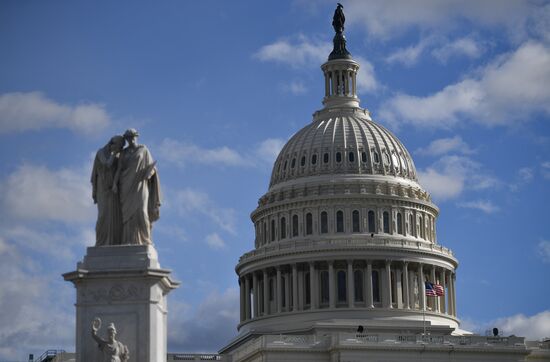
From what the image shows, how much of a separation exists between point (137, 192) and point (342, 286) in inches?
5633

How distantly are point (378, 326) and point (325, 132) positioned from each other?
2789 centimetres

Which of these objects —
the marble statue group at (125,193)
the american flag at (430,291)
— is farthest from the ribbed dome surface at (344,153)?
the marble statue group at (125,193)

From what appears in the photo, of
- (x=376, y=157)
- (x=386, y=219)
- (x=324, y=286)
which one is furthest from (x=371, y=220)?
(x=324, y=286)

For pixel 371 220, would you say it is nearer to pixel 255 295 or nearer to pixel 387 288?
pixel 387 288

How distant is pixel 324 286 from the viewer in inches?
7057

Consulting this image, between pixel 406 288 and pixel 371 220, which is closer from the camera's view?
pixel 406 288

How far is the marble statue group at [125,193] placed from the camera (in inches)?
1444

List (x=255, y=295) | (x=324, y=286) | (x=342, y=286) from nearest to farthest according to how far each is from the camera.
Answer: (x=342, y=286), (x=324, y=286), (x=255, y=295)

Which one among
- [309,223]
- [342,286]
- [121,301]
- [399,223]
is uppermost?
[309,223]

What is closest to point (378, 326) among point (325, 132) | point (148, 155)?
point (325, 132)

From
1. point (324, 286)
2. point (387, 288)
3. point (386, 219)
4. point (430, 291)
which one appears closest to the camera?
point (430, 291)

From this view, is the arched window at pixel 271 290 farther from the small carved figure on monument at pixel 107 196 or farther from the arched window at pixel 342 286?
the small carved figure on monument at pixel 107 196

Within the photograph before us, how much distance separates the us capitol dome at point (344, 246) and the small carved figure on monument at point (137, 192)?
130634 millimetres

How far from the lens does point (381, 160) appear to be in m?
186
